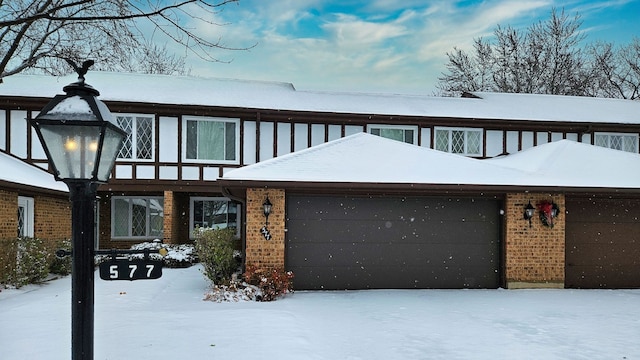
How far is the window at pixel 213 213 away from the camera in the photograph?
17.6 metres

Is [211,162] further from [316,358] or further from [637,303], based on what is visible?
[637,303]

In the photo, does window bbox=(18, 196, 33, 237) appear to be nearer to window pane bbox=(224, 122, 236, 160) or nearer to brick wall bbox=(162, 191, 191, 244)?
brick wall bbox=(162, 191, 191, 244)

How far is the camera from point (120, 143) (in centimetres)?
327

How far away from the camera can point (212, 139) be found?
1634cm

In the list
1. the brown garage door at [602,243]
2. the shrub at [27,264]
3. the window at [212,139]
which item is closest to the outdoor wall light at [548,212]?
the brown garage door at [602,243]

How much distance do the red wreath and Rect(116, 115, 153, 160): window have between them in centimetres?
1182

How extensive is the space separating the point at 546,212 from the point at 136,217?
13404mm

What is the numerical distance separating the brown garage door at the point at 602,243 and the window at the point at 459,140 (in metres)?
6.41

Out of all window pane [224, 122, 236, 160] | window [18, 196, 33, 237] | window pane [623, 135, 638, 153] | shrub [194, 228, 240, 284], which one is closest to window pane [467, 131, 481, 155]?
window pane [623, 135, 638, 153]

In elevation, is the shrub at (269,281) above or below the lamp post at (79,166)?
below

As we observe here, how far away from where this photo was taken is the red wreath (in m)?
10.9

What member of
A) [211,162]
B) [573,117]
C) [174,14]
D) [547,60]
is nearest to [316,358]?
[174,14]

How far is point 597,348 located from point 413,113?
468 inches

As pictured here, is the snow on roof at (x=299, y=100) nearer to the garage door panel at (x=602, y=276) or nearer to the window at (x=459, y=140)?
the window at (x=459, y=140)
